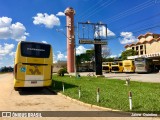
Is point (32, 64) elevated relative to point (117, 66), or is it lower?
lower

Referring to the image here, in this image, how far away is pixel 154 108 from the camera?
37.1 feet

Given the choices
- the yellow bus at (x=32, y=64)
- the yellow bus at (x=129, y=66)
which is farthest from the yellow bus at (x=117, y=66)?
the yellow bus at (x=32, y=64)

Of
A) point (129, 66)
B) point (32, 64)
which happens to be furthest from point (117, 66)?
point (32, 64)

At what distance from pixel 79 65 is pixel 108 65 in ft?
119

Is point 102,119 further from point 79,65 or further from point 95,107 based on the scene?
point 79,65

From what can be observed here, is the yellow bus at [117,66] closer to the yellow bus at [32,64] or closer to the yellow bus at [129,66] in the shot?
the yellow bus at [129,66]

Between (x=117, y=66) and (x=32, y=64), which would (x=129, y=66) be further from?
(x=32, y=64)

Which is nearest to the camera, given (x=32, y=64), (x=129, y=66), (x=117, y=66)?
(x=32, y=64)

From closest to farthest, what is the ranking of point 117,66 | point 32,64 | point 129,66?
point 32,64, point 129,66, point 117,66

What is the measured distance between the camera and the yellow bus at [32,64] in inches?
A: 766

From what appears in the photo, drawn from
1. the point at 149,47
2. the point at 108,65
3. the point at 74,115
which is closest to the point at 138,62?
the point at 108,65

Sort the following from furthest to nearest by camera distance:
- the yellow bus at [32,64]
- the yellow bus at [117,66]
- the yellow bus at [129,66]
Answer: the yellow bus at [117,66] < the yellow bus at [129,66] < the yellow bus at [32,64]

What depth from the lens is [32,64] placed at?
20000 millimetres

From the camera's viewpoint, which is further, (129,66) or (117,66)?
(117,66)
